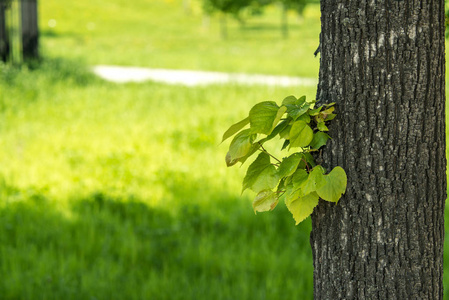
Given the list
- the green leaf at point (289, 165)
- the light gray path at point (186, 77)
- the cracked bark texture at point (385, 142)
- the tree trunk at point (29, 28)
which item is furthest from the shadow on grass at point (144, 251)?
the tree trunk at point (29, 28)

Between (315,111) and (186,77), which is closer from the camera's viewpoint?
(315,111)

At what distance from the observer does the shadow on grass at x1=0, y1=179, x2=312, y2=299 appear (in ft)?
11.4

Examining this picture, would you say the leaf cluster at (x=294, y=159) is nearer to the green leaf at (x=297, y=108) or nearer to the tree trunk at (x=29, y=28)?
the green leaf at (x=297, y=108)

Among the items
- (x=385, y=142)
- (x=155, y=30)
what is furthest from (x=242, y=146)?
(x=155, y=30)

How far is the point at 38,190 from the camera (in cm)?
486

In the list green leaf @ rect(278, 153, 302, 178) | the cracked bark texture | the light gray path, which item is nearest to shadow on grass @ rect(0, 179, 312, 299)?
the cracked bark texture

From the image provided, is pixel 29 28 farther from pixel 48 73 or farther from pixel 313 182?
pixel 313 182

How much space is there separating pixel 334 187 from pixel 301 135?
0.18 metres

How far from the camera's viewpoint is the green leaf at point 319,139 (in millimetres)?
1623

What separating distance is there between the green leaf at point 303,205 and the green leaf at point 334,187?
0.06 m

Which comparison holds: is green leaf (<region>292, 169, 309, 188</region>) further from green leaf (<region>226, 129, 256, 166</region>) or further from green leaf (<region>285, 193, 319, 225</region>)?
green leaf (<region>226, 129, 256, 166</region>)

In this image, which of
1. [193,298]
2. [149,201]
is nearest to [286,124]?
[193,298]

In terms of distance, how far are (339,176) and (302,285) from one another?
84.0 inches

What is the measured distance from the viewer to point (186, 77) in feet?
39.9
